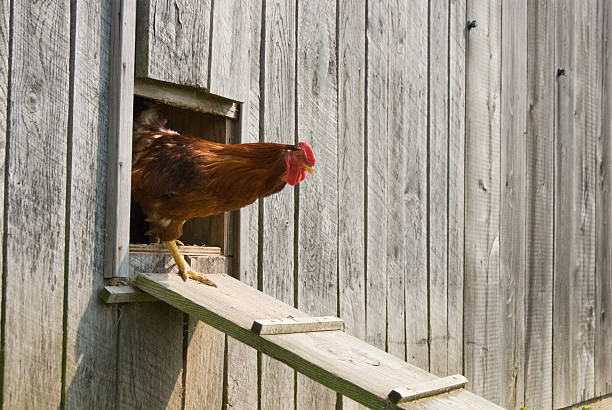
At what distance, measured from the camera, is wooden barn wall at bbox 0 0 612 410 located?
2.50 m

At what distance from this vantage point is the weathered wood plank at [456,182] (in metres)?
4.54

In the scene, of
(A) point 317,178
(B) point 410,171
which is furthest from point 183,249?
(B) point 410,171

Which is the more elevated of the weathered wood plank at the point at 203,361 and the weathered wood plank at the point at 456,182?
the weathered wood plank at the point at 456,182

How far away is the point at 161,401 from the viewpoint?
113 inches

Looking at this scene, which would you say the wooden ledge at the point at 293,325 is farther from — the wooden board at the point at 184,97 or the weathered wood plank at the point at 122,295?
the wooden board at the point at 184,97

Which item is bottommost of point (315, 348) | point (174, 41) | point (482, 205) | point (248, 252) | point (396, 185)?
point (315, 348)

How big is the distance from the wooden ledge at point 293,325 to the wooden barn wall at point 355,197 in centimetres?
55

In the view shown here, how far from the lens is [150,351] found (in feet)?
9.34

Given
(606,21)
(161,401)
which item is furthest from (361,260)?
(606,21)

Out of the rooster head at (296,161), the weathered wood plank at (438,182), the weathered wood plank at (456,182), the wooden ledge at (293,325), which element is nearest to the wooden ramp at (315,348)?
the wooden ledge at (293,325)

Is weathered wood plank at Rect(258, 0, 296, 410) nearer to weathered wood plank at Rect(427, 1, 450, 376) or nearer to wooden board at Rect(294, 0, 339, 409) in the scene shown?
wooden board at Rect(294, 0, 339, 409)

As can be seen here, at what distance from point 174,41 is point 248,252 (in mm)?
1046

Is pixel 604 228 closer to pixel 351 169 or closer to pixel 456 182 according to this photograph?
pixel 456 182

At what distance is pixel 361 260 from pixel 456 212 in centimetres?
103
